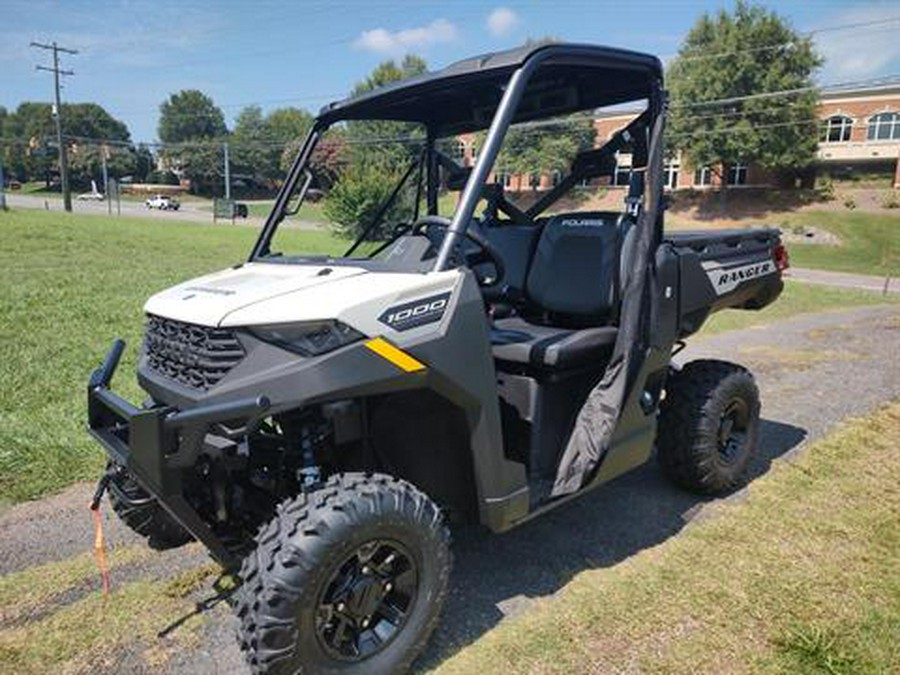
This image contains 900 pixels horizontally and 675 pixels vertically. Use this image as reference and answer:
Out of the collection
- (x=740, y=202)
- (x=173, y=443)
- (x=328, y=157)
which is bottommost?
(x=173, y=443)

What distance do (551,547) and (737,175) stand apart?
47.3m

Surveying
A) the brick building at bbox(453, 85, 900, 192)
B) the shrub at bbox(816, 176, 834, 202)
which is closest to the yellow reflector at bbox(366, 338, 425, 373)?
the brick building at bbox(453, 85, 900, 192)

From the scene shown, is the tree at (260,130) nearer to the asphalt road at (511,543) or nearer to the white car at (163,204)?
the white car at (163,204)

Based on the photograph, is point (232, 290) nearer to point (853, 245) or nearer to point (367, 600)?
point (367, 600)

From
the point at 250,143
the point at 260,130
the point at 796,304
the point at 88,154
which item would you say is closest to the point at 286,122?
the point at 260,130

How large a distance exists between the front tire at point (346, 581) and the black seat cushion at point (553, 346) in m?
0.90

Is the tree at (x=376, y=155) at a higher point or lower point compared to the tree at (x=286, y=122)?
lower

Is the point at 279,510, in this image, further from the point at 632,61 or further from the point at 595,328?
the point at 632,61

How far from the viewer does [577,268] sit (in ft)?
12.5

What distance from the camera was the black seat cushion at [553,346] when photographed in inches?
123

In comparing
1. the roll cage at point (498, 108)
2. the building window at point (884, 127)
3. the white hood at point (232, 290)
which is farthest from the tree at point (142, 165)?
the white hood at point (232, 290)

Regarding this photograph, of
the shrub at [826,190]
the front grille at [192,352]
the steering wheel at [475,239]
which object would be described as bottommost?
the front grille at [192,352]

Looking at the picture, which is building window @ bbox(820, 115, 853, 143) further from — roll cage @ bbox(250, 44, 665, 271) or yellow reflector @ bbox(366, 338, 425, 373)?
yellow reflector @ bbox(366, 338, 425, 373)

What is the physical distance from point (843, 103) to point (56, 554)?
168 feet
